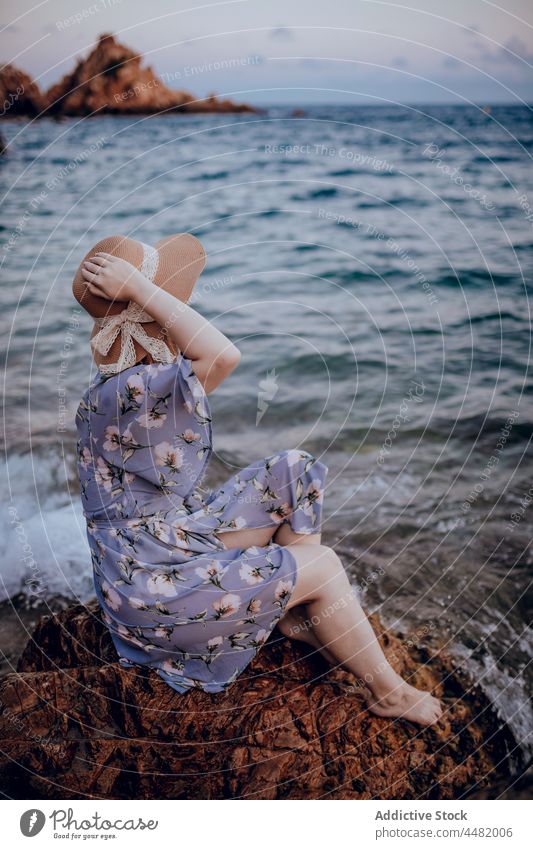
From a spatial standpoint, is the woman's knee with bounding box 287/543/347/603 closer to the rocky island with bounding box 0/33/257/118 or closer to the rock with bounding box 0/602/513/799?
the rock with bounding box 0/602/513/799

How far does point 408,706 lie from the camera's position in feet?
6.72

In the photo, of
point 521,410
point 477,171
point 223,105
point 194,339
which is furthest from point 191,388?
point 223,105

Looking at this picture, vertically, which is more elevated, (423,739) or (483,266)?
(483,266)

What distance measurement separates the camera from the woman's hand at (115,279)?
6.15 feet

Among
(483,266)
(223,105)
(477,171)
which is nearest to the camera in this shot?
(483,266)

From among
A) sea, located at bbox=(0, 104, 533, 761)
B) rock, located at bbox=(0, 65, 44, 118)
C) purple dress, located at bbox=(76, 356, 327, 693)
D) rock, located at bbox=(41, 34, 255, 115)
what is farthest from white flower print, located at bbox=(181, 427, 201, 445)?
rock, located at bbox=(41, 34, 255, 115)

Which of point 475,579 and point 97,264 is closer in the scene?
point 97,264

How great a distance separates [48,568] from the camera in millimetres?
3178

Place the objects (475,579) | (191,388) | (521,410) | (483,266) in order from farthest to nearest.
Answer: (483,266), (521,410), (475,579), (191,388)

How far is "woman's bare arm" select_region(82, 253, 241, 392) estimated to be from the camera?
187 cm

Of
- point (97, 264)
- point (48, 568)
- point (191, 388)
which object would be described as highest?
point (97, 264)

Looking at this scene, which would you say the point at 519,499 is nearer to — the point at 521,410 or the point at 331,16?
the point at 521,410

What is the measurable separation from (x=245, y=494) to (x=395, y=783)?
0.82 meters
